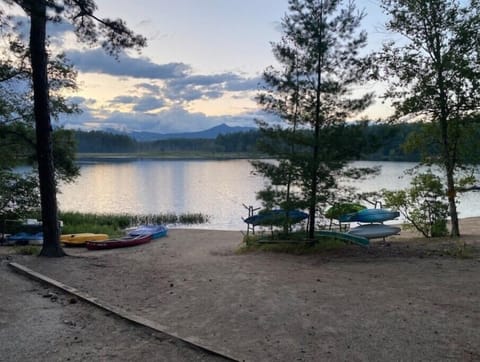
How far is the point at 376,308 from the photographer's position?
6.21m

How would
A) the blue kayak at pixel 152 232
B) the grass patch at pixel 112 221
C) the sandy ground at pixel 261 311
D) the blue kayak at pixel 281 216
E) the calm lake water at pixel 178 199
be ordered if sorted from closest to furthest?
the sandy ground at pixel 261 311 < the blue kayak at pixel 281 216 < the blue kayak at pixel 152 232 < the grass patch at pixel 112 221 < the calm lake water at pixel 178 199

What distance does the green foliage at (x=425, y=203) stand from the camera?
14312mm

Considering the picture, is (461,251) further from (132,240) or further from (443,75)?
(132,240)

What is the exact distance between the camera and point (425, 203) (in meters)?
14.6

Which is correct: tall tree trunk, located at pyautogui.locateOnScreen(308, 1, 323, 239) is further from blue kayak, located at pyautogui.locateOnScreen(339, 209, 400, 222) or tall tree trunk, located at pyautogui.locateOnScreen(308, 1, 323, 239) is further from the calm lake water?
the calm lake water

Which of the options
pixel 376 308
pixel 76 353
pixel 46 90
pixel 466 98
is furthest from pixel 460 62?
pixel 76 353

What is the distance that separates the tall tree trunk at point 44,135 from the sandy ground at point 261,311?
1.55 meters

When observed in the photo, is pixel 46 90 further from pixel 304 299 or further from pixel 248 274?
pixel 304 299

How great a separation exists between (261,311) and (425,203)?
10.2 metres

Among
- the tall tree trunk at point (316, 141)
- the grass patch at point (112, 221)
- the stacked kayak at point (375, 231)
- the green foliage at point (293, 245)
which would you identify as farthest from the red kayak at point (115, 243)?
the stacked kayak at point (375, 231)

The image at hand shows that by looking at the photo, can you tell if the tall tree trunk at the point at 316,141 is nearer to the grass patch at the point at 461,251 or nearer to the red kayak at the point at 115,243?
the grass patch at the point at 461,251

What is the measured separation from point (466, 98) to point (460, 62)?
3.58ft

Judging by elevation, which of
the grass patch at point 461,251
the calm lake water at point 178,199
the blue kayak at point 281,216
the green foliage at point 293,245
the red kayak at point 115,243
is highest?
the blue kayak at point 281,216

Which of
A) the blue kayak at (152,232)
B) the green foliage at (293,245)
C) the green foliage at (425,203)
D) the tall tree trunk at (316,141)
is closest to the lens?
the tall tree trunk at (316,141)
